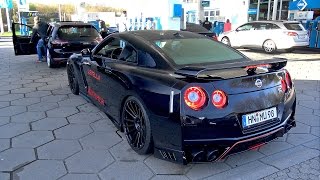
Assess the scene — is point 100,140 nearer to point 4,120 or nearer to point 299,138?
point 4,120

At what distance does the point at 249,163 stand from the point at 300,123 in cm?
157

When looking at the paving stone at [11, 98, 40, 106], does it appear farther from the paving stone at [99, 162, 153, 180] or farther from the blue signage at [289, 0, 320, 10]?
the blue signage at [289, 0, 320, 10]

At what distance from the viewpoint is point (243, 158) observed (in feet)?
10.7

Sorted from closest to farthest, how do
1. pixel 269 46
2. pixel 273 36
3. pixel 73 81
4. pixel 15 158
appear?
pixel 15 158, pixel 73 81, pixel 273 36, pixel 269 46

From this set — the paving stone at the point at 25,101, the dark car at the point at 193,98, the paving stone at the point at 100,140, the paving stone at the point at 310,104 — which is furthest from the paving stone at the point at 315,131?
the paving stone at the point at 25,101

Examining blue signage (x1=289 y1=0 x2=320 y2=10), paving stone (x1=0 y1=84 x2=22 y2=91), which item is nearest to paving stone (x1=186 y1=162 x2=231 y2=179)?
paving stone (x1=0 y1=84 x2=22 y2=91)

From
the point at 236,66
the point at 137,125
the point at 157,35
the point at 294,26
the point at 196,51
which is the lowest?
the point at 137,125

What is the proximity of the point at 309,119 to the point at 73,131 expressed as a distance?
345 centimetres

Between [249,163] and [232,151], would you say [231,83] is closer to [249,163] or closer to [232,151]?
[232,151]

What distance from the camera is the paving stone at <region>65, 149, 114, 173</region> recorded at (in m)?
3.04

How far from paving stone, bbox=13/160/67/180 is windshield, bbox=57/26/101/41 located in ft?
19.1

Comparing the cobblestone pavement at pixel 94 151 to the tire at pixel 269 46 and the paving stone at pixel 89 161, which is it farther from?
the tire at pixel 269 46

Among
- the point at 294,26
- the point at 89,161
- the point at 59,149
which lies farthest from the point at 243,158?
the point at 294,26

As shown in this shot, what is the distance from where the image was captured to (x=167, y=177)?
9.50 feet
